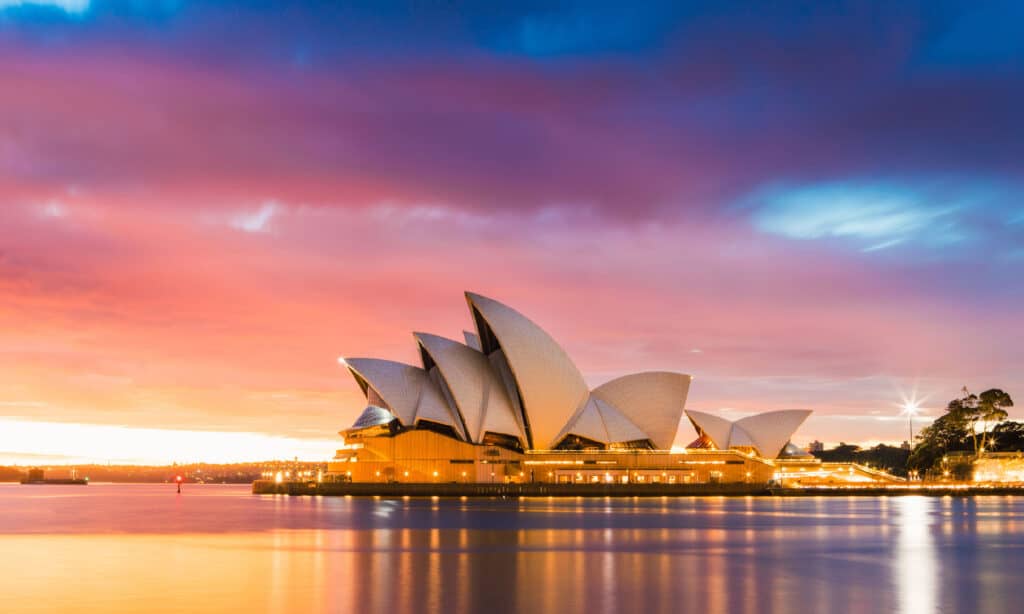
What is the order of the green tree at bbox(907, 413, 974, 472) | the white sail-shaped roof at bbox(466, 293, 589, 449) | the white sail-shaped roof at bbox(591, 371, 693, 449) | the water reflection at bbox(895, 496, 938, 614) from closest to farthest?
the water reflection at bbox(895, 496, 938, 614) < the white sail-shaped roof at bbox(466, 293, 589, 449) < the white sail-shaped roof at bbox(591, 371, 693, 449) < the green tree at bbox(907, 413, 974, 472)

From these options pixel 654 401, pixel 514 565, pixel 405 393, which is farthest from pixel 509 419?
pixel 514 565

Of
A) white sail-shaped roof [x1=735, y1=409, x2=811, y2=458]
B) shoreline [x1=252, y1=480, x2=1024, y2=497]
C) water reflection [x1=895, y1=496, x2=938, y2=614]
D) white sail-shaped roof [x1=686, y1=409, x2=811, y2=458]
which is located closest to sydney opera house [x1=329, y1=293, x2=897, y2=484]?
shoreline [x1=252, y1=480, x2=1024, y2=497]

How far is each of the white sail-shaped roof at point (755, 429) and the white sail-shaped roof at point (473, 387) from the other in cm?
2591

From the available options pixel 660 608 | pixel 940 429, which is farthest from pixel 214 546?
pixel 940 429

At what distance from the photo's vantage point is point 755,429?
11088 cm

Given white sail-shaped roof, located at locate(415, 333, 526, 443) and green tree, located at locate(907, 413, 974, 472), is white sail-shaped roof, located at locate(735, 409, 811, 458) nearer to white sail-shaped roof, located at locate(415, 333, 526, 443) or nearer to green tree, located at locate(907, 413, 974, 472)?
green tree, located at locate(907, 413, 974, 472)

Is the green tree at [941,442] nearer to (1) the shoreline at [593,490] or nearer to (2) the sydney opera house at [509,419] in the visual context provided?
(1) the shoreline at [593,490]

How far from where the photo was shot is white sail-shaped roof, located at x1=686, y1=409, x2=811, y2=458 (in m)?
108

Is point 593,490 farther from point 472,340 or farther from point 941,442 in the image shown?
point 941,442

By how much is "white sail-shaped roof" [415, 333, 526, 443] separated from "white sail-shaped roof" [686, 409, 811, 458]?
25910mm

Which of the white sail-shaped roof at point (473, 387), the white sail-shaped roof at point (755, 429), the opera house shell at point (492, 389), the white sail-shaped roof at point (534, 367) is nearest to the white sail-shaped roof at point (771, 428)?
the white sail-shaped roof at point (755, 429)

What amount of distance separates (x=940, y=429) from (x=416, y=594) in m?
119

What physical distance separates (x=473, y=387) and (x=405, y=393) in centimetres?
636

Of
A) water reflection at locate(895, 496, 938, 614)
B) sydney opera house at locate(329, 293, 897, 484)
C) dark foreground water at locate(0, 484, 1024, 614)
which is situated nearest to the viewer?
dark foreground water at locate(0, 484, 1024, 614)
